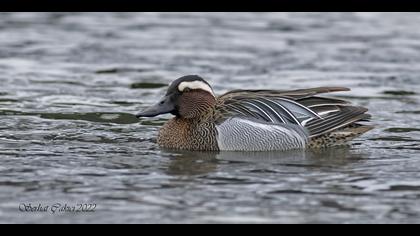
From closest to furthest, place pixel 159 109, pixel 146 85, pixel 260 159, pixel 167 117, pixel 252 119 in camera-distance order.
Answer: pixel 260 159, pixel 252 119, pixel 159 109, pixel 167 117, pixel 146 85

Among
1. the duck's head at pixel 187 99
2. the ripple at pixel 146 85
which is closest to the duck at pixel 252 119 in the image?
the duck's head at pixel 187 99

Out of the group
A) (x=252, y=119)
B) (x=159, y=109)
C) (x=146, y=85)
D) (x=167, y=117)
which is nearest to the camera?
(x=252, y=119)

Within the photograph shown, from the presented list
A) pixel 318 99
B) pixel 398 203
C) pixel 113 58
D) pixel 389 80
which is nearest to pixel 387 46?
pixel 389 80

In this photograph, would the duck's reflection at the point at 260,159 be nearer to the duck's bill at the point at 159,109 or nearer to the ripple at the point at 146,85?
the duck's bill at the point at 159,109

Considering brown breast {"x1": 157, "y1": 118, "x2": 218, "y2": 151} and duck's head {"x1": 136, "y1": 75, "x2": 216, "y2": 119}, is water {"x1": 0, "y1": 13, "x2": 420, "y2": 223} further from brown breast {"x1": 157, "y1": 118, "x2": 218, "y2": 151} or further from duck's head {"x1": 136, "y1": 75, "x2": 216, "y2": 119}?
duck's head {"x1": 136, "y1": 75, "x2": 216, "y2": 119}

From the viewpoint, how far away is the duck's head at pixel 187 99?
44.9ft

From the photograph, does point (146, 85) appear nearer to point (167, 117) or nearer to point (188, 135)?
point (167, 117)

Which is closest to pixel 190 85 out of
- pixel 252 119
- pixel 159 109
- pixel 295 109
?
pixel 159 109

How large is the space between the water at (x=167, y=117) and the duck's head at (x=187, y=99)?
1.86ft

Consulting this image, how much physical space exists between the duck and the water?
214 mm

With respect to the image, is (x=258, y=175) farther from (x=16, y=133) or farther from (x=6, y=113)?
(x=6, y=113)

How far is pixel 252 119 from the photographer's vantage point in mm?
13500

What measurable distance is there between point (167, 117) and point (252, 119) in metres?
2.78

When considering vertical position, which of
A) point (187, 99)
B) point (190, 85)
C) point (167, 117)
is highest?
point (190, 85)
